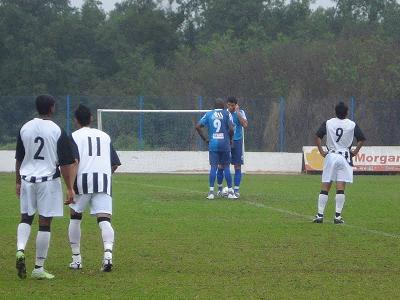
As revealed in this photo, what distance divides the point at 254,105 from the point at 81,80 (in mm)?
28613

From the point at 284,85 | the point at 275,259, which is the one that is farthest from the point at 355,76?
the point at 275,259

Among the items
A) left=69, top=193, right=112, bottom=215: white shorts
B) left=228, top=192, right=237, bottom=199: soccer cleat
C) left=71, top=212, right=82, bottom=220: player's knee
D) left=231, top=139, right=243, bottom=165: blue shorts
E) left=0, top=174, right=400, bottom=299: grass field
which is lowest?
left=0, top=174, right=400, bottom=299: grass field

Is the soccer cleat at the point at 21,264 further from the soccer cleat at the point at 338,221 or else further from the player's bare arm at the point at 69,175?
the soccer cleat at the point at 338,221

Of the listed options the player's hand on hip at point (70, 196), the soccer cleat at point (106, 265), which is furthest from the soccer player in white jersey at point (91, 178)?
the player's hand on hip at point (70, 196)

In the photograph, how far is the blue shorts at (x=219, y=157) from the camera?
67.6 feet

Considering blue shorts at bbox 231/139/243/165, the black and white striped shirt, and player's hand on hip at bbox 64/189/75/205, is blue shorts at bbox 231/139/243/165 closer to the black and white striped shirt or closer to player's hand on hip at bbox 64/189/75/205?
the black and white striped shirt

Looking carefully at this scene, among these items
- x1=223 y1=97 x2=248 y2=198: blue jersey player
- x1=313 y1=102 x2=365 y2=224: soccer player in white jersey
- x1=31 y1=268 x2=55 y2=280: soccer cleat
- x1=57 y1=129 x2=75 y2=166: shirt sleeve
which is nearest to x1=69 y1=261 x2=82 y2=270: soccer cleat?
x1=31 y1=268 x2=55 y2=280: soccer cleat

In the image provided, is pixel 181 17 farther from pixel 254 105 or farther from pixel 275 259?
pixel 275 259

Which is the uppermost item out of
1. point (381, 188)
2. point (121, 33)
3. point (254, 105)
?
point (121, 33)

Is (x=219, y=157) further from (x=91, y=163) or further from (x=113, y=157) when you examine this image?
(x=91, y=163)

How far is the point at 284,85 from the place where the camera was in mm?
52750

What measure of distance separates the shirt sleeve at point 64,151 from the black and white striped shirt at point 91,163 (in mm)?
493

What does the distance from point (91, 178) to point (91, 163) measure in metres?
0.16

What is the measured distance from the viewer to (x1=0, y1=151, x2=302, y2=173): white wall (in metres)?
33.7
